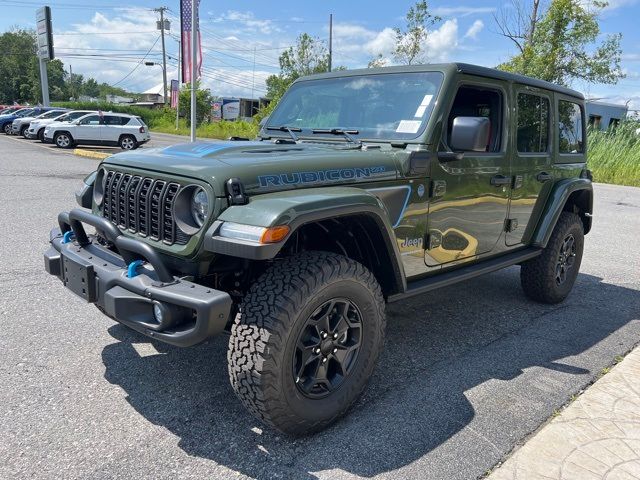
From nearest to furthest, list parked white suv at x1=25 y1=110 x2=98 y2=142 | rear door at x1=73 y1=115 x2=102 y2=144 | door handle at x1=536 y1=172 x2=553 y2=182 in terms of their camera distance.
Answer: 1. door handle at x1=536 y1=172 x2=553 y2=182
2. rear door at x1=73 y1=115 x2=102 y2=144
3. parked white suv at x1=25 y1=110 x2=98 y2=142

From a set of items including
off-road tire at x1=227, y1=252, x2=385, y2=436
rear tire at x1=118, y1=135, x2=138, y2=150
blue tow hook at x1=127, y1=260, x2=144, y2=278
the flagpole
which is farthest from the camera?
rear tire at x1=118, y1=135, x2=138, y2=150

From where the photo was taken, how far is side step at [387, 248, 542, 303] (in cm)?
327

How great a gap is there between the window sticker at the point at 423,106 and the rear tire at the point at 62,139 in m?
20.8

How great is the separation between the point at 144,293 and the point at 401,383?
5.55ft

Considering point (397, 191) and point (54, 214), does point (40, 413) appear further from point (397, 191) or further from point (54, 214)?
point (54, 214)

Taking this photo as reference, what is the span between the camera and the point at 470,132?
123 inches

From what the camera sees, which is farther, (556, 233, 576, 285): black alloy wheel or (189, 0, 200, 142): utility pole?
(189, 0, 200, 142): utility pole

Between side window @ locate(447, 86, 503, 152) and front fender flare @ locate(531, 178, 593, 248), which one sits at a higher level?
side window @ locate(447, 86, 503, 152)

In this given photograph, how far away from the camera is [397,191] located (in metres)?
3.11

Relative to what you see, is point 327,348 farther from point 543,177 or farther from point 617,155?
point 617,155

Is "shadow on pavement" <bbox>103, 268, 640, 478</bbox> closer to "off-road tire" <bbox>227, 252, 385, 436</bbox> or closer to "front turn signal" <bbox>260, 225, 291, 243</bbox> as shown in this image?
"off-road tire" <bbox>227, 252, 385, 436</bbox>

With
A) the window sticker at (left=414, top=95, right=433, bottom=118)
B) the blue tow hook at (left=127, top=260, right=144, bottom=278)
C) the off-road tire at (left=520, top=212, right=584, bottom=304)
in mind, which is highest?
the window sticker at (left=414, top=95, right=433, bottom=118)

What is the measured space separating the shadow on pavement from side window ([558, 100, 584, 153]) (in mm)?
1519

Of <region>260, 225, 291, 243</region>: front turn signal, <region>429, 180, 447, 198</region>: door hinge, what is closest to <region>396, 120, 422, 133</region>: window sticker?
<region>429, 180, 447, 198</region>: door hinge
